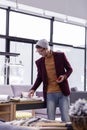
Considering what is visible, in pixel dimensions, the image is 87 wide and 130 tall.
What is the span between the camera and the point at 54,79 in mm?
3217

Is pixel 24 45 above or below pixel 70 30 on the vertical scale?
below

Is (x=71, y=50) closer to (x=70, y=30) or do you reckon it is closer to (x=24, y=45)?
(x=70, y=30)

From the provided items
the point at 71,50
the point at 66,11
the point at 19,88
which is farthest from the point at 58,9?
the point at 19,88

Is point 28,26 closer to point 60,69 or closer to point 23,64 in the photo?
point 23,64

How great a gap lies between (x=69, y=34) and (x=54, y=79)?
17.6 feet

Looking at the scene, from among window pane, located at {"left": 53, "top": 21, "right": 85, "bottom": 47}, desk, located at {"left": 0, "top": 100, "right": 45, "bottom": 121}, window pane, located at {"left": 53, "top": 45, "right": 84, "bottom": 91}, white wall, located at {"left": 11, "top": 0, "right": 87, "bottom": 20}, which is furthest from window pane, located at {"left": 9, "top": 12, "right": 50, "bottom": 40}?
desk, located at {"left": 0, "top": 100, "right": 45, "bottom": 121}

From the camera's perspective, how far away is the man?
317 cm

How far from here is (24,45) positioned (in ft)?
23.7

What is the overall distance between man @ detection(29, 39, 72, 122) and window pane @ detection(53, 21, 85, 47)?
4.68m

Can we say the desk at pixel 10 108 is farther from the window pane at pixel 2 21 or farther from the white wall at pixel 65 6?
the white wall at pixel 65 6

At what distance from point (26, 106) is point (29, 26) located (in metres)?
3.78

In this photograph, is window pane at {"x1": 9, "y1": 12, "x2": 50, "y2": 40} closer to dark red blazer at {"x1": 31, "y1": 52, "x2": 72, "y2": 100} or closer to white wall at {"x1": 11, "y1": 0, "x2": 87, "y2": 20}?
white wall at {"x1": 11, "y1": 0, "x2": 87, "y2": 20}

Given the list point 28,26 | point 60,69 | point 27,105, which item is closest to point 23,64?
point 28,26

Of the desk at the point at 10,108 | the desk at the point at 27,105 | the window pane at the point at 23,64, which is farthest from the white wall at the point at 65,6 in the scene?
the desk at the point at 10,108
